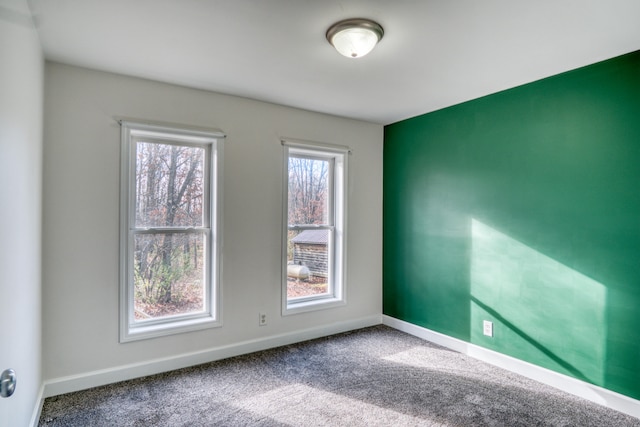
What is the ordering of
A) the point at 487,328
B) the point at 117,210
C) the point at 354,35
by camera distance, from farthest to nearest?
the point at 487,328
the point at 117,210
the point at 354,35

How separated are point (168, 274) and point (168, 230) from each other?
0.39 meters

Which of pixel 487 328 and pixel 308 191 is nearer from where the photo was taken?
pixel 487 328

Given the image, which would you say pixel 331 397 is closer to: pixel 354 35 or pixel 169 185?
pixel 169 185

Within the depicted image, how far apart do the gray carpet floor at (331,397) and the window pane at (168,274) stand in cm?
54

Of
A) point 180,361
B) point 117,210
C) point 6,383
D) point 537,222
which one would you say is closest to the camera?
point 6,383

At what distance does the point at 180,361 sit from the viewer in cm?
304

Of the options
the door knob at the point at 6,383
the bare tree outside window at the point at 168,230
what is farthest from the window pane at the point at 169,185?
the door knob at the point at 6,383

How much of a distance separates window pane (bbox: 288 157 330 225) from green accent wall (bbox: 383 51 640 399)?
0.94 m

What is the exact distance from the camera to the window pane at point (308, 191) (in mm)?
3824

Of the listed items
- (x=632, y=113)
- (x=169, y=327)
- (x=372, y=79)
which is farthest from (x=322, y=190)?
(x=632, y=113)

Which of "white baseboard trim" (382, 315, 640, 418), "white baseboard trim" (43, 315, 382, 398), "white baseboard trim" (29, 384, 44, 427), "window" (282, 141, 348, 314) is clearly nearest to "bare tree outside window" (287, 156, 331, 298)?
"window" (282, 141, 348, 314)

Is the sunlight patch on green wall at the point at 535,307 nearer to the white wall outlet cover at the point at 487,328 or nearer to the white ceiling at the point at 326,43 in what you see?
the white wall outlet cover at the point at 487,328

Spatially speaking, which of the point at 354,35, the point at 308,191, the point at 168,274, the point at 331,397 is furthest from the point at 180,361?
the point at 354,35

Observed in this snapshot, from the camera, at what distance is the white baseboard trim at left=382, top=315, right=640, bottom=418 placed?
8.05 feet
